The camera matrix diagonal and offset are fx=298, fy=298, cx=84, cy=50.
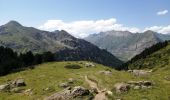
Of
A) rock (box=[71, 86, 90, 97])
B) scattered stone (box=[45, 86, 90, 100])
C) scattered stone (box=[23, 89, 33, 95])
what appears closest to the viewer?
scattered stone (box=[45, 86, 90, 100])

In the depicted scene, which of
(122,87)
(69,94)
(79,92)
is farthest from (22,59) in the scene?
(122,87)

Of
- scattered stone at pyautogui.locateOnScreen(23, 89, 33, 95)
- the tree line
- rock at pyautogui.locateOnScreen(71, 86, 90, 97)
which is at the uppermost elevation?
the tree line

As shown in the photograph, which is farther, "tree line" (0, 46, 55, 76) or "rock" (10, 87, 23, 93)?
"tree line" (0, 46, 55, 76)

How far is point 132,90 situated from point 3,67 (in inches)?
3068

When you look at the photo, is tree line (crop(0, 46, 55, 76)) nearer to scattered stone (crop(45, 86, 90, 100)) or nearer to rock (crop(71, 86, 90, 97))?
scattered stone (crop(45, 86, 90, 100))

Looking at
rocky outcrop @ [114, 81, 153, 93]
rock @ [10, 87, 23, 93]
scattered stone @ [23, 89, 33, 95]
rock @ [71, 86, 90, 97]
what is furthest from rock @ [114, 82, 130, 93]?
rock @ [10, 87, 23, 93]

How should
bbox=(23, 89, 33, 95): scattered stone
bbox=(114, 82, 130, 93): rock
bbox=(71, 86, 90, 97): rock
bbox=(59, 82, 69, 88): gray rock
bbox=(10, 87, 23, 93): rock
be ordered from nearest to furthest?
bbox=(71, 86, 90, 97): rock → bbox=(114, 82, 130, 93): rock → bbox=(59, 82, 69, 88): gray rock → bbox=(23, 89, 33, 95): scattered stone → bbox=(10, 87, 23, 93): rock

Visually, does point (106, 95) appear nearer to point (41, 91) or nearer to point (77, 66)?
point (41, 91)

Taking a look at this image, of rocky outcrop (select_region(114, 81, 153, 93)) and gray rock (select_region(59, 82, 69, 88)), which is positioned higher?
gray rock (select_region(59, 82, 69, 88))

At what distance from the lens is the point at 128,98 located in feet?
189

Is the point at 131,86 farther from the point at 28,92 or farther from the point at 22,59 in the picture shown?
the point at 22,59

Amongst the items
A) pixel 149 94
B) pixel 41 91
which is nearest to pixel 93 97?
pixel 149 94

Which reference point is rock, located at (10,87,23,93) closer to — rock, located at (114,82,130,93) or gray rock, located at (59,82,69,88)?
gray rock, located at (59,82,69,88)

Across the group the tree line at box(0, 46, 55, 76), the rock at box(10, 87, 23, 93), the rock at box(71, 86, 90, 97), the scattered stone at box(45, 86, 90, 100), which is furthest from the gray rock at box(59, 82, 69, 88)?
the tree line at box(0, 46, 55, 76)
